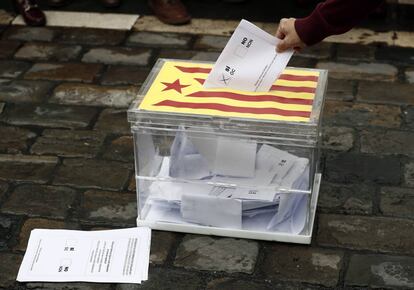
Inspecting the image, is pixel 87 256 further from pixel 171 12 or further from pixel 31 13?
pixel 31 13

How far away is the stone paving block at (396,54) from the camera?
13.8 feet

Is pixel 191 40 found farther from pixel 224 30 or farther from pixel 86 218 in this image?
pixel 86 218

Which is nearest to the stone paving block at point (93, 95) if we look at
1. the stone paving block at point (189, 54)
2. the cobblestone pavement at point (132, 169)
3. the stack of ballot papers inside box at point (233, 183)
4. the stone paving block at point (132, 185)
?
the cobblestone pavement at point (132, 169)

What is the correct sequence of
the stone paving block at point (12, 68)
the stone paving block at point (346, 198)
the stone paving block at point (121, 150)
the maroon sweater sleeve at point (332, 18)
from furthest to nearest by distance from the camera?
1. the stone paving block at point (12, 68)
2. the stone paving block at point (121, 150)
3. the stone paving block at point (346, 198)
4. the maroon sweater sleeve at point (332, 18)

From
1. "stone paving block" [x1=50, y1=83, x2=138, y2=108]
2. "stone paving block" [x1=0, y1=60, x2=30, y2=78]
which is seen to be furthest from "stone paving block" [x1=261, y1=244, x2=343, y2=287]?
"stone paving block" [x1=0, y1=60, x2=30, y2=78]

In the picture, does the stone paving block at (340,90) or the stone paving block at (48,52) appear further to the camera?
the stone paving block at (48,52)

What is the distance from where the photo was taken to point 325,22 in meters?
2.56

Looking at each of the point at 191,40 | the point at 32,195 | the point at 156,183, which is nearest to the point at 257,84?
the point at 156,183

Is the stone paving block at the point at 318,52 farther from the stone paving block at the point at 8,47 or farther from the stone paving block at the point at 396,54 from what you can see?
the stone paving block at the point at 8,47

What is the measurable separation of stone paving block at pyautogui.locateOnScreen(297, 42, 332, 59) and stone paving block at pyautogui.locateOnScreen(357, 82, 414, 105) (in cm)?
39

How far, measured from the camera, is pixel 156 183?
290 centimetres

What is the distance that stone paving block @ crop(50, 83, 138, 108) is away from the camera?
382 centimetres

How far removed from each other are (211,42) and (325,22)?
1968 millimetres

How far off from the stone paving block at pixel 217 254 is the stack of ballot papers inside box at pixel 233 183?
0.07m
